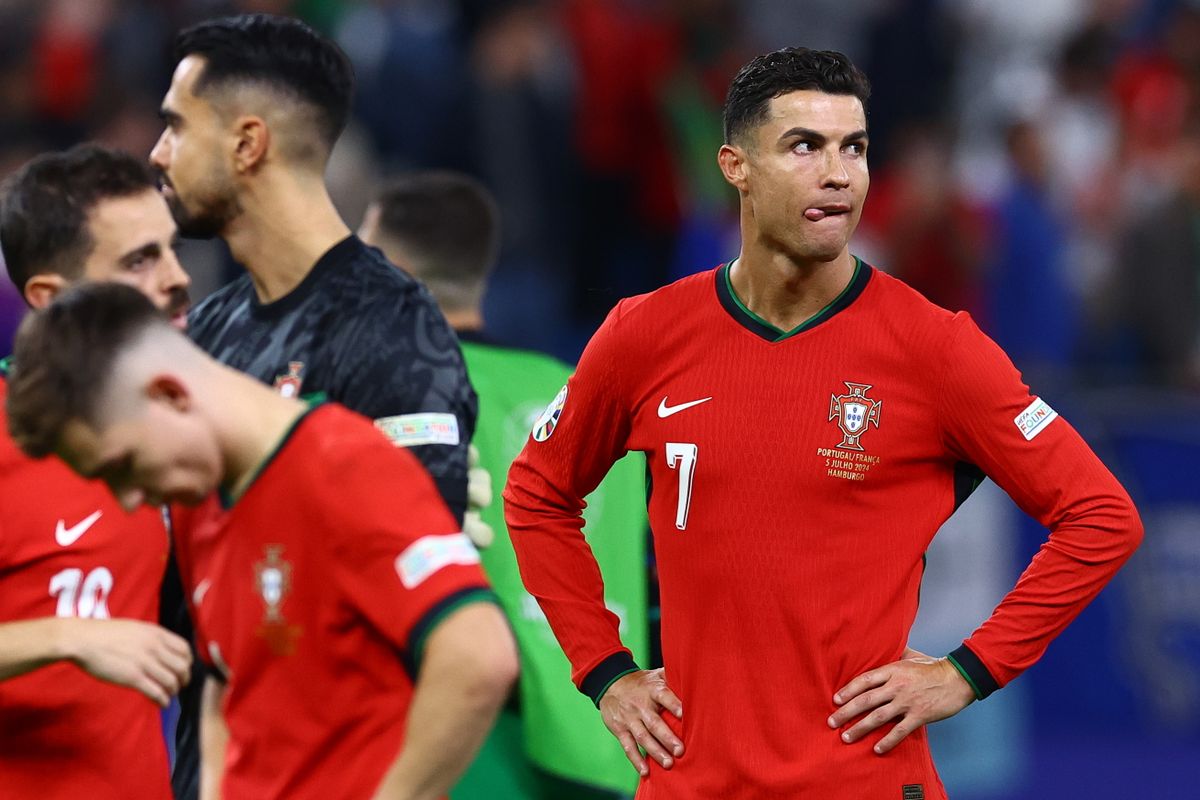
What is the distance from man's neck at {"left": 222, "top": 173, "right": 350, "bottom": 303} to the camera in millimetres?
4254

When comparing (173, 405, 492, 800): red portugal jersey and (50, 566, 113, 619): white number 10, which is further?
(50, 566, 113, 619): white number 10

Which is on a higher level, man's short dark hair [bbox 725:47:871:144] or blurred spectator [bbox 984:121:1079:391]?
man's short dark hair [bbox 725:47:871:144]

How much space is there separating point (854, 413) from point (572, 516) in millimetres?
774

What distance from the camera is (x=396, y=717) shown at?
302 cm

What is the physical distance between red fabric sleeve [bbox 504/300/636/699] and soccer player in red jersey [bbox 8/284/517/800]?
114 centimetres

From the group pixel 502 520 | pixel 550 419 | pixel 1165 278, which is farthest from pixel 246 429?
pixel 1165 278

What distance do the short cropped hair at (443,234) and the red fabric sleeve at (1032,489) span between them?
2.35 meters

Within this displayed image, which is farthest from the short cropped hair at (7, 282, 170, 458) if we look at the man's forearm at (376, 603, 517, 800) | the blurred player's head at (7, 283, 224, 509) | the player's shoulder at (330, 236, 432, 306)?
the player's shoulder at (330, 236, 432, 306)

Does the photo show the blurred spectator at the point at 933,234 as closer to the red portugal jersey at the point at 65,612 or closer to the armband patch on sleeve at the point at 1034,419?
the armband patch on sleeve at the point at 1034,419

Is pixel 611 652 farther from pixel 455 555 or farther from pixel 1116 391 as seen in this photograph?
pixel 1116 391

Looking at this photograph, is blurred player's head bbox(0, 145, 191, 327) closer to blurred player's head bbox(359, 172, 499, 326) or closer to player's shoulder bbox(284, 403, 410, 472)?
player's shoulder bbox(284, 403, 410, 472)

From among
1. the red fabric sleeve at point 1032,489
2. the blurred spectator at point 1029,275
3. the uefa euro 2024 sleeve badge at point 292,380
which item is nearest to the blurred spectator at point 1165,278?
the blurred spectator at point 1029,275

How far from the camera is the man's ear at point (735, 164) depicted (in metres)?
3.99

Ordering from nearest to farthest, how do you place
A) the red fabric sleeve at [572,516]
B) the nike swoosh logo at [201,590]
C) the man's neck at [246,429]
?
the man's neck at [246,429]
the nike swoosh logo at [201,590]
the red fabric sleeve at [572,516]
